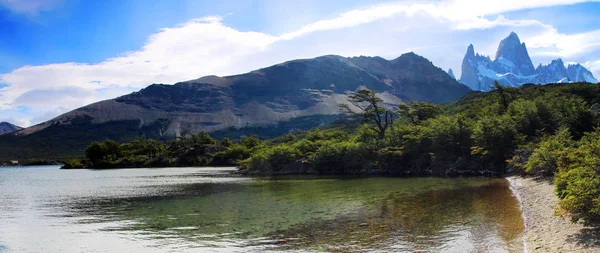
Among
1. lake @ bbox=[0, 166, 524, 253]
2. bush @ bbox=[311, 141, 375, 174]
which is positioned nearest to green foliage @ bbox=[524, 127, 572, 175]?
lake @ bbox=[0, 166, 524, 253]

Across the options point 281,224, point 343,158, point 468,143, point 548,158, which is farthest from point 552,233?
point 343,158

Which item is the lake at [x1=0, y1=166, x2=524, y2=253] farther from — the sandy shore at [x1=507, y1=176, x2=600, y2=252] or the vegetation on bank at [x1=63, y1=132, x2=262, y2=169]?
the vegetation on bank at [x1=63, y1=132, x2=262, y2=169]

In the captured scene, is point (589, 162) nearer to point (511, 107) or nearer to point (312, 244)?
point (312, 244)

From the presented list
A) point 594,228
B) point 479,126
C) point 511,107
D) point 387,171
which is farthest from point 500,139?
point 594,228

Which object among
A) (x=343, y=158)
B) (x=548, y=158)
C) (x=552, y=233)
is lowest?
(x=552, y=233)

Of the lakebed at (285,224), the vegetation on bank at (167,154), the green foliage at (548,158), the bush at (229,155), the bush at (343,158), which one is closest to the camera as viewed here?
the lakebed at (285,224)

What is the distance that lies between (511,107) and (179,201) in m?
54.4

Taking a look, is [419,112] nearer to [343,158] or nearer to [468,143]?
[343,158]

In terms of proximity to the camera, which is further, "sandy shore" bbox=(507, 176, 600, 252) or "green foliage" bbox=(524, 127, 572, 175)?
"green foliage" bbox=(524, 127, 572, 175)

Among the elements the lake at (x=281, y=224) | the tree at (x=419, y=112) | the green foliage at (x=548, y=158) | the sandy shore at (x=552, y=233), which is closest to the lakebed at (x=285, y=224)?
the lake at (x=281, y=224)

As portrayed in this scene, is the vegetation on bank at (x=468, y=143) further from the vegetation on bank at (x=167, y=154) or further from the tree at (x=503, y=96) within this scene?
the vegetation on bank at (x=167, y=154)

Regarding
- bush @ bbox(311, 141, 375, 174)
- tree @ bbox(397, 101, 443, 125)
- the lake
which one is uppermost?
tree @ bbox(397, 101, 443, 125)

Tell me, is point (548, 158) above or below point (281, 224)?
above

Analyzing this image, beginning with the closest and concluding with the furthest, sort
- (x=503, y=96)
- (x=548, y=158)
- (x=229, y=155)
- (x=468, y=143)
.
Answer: (x=548, y=158) < (x=468, y=143) < (x=503, y=96) < (x=229, y=155)
